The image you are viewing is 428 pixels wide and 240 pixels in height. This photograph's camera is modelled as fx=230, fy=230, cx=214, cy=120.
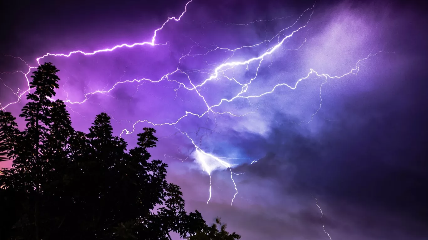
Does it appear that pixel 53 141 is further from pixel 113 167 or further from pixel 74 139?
pixel 113 167

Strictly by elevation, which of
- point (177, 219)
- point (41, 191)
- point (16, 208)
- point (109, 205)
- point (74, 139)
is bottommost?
point (16, 208)

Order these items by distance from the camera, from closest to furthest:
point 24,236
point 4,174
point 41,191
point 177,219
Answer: point 24,236 < point 41,191 < point 4,174 < point 177,219

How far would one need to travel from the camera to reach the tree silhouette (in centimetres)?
869

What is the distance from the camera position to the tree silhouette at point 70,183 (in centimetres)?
869

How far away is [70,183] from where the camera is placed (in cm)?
880

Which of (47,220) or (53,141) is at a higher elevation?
(53,141)

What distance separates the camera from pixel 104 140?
33.5 feet

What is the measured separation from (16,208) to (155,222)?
21.4 ft

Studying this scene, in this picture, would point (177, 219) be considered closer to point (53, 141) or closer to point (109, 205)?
point (109, 205)

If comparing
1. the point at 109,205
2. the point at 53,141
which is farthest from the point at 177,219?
the point at 53,141

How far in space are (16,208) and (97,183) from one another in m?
4.45

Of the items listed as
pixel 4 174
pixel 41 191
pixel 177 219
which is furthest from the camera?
pixel 177 219

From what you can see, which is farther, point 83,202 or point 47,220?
point 83,202

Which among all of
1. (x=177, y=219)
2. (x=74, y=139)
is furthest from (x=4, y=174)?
(x=177, y=219)
